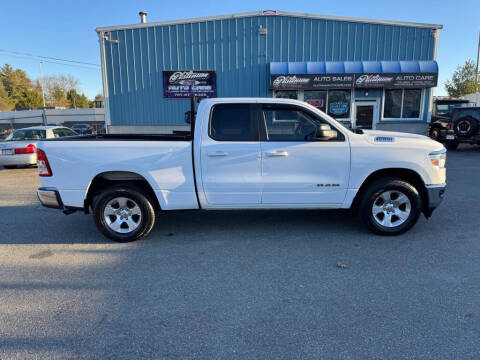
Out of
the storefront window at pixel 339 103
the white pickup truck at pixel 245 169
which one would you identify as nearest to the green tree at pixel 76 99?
the storefront window at pixel 339 103

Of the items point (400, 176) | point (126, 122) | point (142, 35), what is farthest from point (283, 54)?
point (400, 176)

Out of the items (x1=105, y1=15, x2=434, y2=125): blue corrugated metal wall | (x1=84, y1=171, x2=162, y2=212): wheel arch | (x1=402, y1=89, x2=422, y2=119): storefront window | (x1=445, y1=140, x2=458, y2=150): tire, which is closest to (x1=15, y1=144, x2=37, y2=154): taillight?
(x1=84, y1=171, x2=162, y2=212): wheel arch

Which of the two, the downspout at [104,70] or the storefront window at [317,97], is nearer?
the downspout at [104,70]

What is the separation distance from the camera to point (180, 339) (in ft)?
8.14

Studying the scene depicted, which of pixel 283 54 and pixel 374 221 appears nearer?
pixel 374 221

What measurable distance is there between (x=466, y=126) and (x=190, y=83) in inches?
505

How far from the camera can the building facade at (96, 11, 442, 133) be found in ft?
52.2

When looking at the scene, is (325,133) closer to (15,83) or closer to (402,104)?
(402,104)

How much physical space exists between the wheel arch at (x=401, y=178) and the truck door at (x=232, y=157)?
1491 millimetres

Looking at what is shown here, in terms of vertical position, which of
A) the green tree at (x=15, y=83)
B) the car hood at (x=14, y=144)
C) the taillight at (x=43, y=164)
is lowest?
the car hood at (x=14, y=144)

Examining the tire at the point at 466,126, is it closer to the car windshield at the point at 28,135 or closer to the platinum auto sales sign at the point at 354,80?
the platinum auto sales sign at the point at 354,80

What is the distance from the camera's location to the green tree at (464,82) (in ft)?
113

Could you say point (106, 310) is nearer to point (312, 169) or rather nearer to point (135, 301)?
point (135, 301)

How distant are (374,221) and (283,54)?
13.7 m
